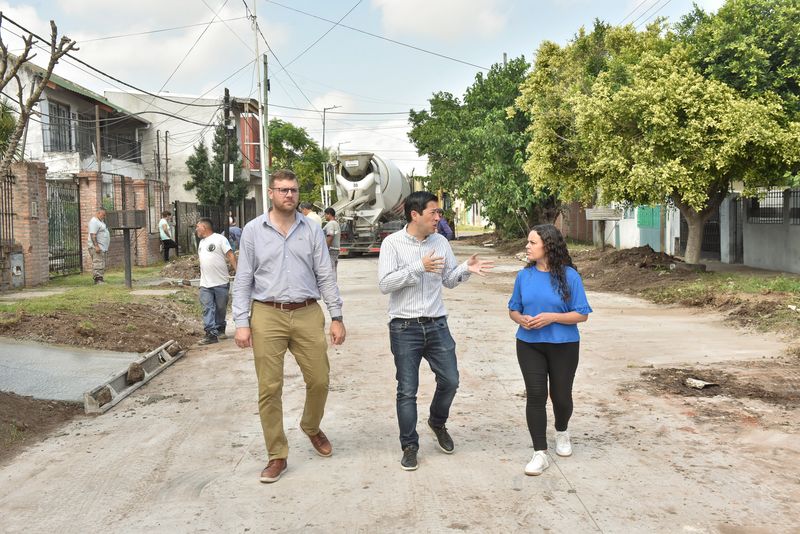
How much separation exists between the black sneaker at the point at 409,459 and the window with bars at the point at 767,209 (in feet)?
51.9

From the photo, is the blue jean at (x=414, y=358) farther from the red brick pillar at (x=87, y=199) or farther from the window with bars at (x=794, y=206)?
the red brick pillar at (x=87, y=199)

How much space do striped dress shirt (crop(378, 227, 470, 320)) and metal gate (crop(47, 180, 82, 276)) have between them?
51.3 feet

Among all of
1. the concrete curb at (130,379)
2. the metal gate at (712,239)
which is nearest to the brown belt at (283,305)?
the concrete curb at (130,379)

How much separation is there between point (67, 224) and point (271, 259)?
16826mm

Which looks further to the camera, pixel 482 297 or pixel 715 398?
pixel 482 297

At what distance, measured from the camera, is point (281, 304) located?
5117 mm

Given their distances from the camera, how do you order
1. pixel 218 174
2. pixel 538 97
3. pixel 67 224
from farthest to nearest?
pixel 218 174, pixel 538 97, pixel 67 224

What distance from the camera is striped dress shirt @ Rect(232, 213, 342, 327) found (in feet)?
16.7

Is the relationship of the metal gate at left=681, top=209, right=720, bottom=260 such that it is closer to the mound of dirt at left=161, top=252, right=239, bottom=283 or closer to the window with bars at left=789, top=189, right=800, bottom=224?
the window with bars at left=789, top=189, right=800, bottom=224

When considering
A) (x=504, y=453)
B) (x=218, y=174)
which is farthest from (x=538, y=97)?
(x=218, y=174)

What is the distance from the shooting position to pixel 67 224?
20.1 metres

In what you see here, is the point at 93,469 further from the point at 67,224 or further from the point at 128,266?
the point at 67,224

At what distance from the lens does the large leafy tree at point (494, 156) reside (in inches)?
1133

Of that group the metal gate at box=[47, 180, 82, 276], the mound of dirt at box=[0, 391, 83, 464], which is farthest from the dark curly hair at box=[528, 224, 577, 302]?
the metal gate at box=[47, 180, 82, 276]
